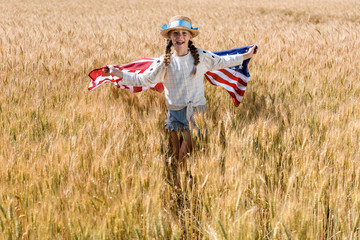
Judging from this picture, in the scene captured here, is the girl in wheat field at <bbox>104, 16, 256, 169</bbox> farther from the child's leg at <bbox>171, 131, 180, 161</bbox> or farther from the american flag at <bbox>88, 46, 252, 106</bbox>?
the american flag at <bbox>88, 46, 252, 106</bbox>

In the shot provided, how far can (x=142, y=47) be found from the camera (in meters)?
4.07

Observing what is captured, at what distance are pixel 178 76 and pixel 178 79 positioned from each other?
0.07 ft

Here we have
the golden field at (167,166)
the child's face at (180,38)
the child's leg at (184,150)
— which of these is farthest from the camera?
→ the child's face at (180,38)

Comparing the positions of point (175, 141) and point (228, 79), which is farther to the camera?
point (228, 79)

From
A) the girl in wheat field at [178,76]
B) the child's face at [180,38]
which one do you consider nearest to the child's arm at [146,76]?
the girl in wheat field at [178,76]

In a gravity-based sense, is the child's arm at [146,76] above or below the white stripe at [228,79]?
above

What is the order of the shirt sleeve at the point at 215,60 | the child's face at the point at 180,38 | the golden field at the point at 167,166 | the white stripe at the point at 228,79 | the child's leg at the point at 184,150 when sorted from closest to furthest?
the golden field at the point at 167,166, the child's leg at the point at 184,150, the child's face at the point at 180,38, the shirt sleeve at the point at 215,60, the white stripe at the point at 228,79

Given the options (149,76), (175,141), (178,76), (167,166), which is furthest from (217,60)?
(167,166)

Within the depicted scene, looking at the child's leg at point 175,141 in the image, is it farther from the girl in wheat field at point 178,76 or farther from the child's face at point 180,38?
the child's face at point 180,38

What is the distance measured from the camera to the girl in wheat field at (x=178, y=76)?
84.6 inches

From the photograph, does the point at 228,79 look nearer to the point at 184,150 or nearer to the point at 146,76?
the point at 146,76

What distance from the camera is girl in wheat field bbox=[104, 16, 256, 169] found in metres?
2.15

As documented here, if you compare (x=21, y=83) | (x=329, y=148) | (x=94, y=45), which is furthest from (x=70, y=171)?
(x=94, y=45)

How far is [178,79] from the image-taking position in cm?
221
